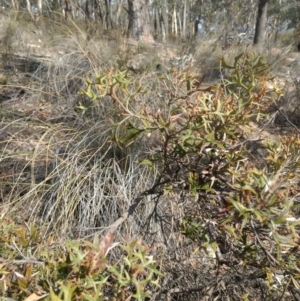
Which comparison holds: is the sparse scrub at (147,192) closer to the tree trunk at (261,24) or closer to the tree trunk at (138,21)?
the tree trunk at (138,21)

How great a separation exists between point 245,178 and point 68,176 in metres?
1.30

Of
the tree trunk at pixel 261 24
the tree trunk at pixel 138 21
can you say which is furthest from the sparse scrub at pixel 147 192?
the tree trunk at pixel 261 24

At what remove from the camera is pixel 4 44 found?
16.3ft

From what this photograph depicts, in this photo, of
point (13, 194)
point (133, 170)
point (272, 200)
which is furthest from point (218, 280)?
point (13, 194)

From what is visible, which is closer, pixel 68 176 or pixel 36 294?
pixel 36 294

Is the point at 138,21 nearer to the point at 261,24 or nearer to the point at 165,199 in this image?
the point at 261,24

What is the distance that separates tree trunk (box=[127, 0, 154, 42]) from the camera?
626 cm

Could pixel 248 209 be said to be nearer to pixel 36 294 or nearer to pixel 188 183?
pixel 188 183

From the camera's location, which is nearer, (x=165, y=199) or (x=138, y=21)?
(x=165, y=199)

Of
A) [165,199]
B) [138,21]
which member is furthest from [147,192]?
[138,21]

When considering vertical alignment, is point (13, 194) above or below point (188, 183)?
below

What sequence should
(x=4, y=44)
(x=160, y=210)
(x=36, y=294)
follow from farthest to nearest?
(x=4, y=44)
(x=160, y=210)
(x=36, y=294)

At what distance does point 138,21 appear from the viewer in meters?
6.39

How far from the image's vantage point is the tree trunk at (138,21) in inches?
247
